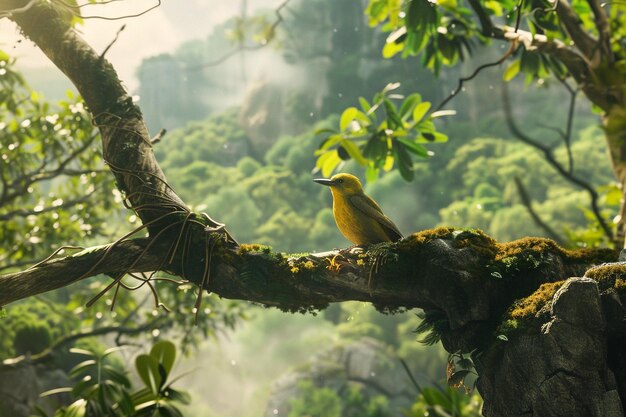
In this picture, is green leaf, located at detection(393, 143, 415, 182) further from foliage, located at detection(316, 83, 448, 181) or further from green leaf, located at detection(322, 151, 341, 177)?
green leaf, located at detection(322, 151, 341, 177)

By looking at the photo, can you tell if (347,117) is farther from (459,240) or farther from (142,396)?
(142,396)

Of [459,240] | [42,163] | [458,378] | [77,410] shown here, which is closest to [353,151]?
[459,240]

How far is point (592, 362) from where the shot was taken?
1.28m

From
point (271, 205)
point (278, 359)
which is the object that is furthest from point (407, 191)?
point (278, 359)

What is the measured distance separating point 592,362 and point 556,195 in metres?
10.6

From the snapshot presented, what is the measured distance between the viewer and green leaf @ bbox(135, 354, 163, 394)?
8.69 ft

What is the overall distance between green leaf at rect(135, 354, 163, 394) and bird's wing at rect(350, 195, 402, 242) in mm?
1356

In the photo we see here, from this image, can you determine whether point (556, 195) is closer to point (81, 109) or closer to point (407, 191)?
point (407, 191)

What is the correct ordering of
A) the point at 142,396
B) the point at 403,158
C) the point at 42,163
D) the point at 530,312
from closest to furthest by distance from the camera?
the point at 530,312, the point at 403,158, the point at 142,396, the point at 42,163

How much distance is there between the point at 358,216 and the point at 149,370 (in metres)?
1.40

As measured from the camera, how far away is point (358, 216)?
1.75 metres

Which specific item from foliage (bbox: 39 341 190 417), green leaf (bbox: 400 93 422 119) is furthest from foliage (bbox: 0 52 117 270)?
green leaf (bbox: 400 93 422 119)

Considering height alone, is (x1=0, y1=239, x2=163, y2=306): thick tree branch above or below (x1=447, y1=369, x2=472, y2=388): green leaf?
above

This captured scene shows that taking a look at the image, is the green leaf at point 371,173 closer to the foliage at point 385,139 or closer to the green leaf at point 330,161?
the foliage at point 385,139
